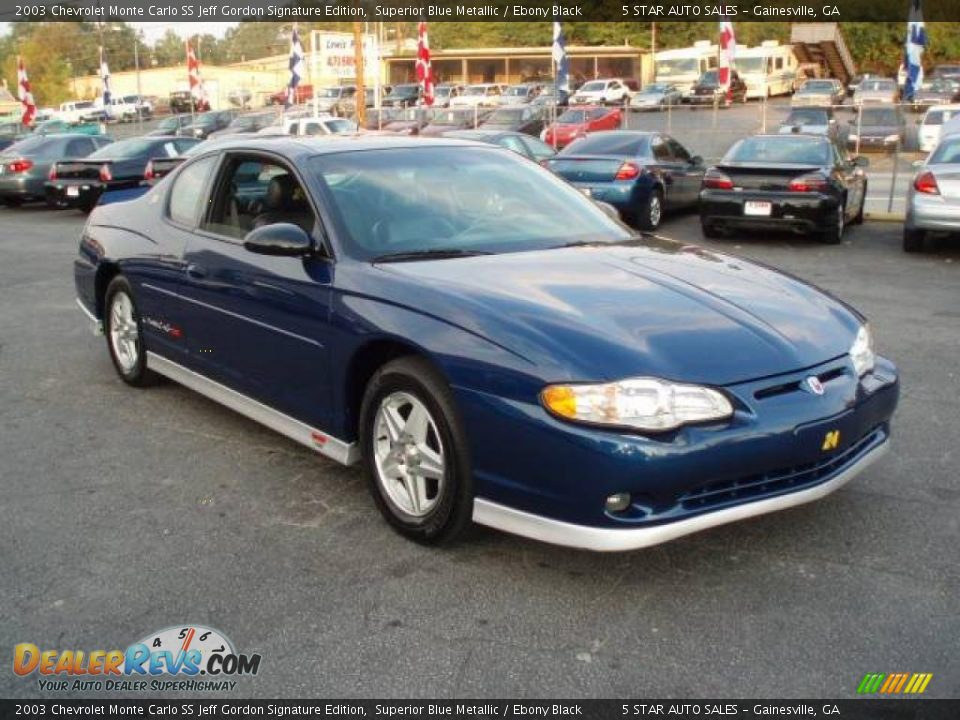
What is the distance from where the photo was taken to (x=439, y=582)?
3.55 meters

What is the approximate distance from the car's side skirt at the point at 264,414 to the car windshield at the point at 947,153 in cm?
959

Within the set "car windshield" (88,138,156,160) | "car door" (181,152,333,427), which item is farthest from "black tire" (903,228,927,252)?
"car windshield" (88,138,156,160)

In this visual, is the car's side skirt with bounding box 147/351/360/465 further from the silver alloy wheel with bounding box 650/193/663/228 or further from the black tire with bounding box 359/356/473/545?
the silver alloy wheel with bounding box 650/193/663/228

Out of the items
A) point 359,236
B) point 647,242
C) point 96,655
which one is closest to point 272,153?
point 359,236

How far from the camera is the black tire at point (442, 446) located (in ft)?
11.6

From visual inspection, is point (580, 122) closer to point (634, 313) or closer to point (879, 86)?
point (879, 86)

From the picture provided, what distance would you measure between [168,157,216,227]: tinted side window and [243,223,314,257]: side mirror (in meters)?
1.15

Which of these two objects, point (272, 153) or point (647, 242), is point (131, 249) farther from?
point (647, 242)

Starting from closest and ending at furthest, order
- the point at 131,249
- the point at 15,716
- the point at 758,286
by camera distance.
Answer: the point at 15,716, the point at 758,286, the point at 131,249

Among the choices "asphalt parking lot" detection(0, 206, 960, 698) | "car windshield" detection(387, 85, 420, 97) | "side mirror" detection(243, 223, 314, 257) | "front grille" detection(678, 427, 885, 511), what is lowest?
"asphalt parking lot" detection(0, 206, 960, 698)

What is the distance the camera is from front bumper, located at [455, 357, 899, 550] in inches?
125

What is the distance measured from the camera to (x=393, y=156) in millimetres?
4742

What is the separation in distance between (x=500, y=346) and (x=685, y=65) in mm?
54138

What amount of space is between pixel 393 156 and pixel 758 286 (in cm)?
180
